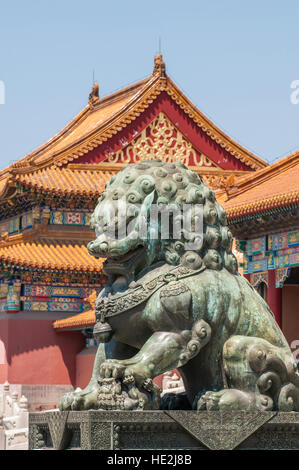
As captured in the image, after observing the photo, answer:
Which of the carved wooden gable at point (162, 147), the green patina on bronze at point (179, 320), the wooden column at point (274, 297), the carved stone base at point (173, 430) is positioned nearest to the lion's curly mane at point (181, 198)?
the green patina on bronze at point (179, 320)

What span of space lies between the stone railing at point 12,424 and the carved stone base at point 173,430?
474 inches

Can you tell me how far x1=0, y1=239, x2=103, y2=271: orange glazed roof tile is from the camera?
2962 centimetres

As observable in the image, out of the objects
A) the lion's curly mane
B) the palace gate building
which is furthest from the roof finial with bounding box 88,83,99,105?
the lion's curly mane

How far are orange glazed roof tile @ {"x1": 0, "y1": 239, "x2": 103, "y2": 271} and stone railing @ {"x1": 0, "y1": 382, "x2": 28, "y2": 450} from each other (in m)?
5.18

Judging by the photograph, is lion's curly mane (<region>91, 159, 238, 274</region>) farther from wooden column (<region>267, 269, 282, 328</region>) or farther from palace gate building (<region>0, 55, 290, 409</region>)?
palace gate building (<region>0, 55, 290, 409</region>)

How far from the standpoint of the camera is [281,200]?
20781mm

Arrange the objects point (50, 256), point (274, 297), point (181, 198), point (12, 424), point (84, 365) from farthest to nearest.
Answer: point (50, 256) < point (84, 365) < point (274, 297) < point (12, 424) < point (181, 198)

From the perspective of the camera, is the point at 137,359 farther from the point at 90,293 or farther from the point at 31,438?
the point at 90,293

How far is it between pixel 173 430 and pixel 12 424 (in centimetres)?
1421

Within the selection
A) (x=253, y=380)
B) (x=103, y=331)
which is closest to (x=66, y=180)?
(x=103, y=331)

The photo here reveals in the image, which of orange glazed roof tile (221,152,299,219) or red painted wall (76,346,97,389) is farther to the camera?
red painted wall (76,346,97,389)

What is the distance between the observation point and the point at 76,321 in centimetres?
2878

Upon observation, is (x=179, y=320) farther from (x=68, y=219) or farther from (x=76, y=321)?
(x=68, y=219)

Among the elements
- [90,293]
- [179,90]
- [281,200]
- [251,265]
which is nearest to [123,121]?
[179,90]
